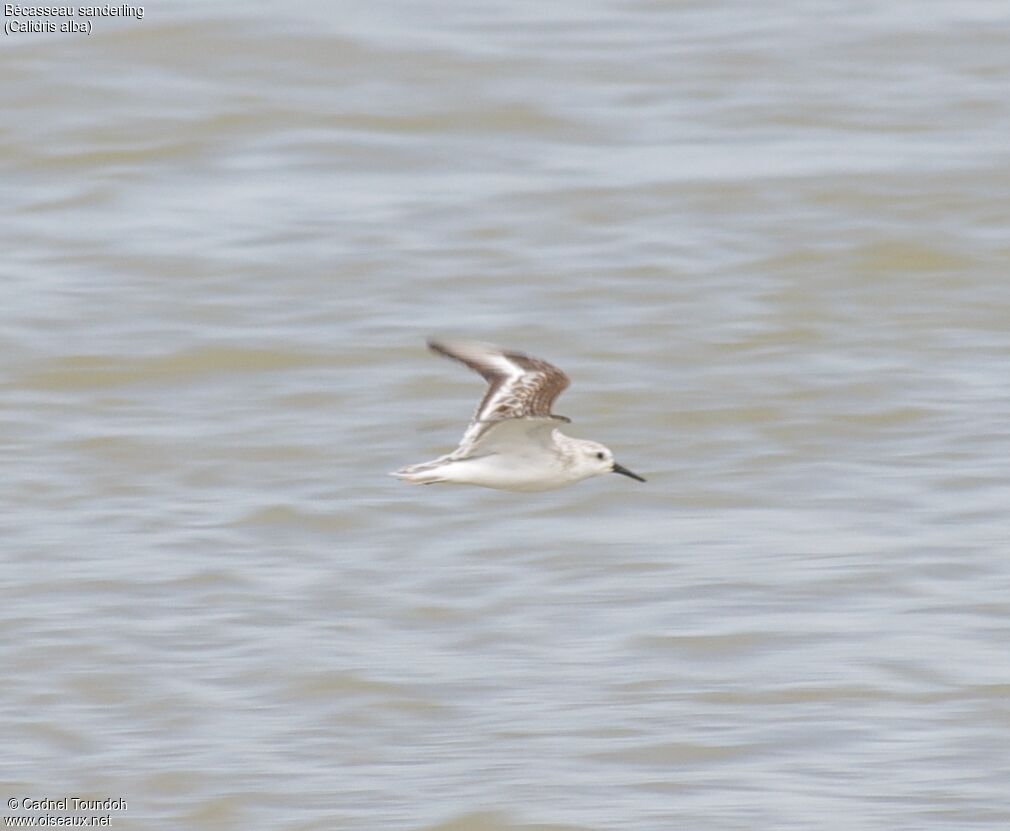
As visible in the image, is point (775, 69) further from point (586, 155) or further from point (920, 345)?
point (920, 345)

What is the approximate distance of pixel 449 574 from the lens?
426 inches

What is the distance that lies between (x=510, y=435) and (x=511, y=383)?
355 mm

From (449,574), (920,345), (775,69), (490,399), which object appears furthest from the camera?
(775,69)

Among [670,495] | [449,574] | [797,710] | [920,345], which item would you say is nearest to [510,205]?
[920,345]

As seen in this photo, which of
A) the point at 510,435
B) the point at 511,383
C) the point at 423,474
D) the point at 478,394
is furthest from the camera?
the point at 478,394

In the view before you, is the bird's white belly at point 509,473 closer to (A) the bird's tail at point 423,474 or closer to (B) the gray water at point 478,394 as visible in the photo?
(A) the bird's tail at point 423,474

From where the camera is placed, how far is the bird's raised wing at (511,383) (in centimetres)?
877

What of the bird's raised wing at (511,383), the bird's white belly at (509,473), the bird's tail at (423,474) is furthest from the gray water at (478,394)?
the bird's raised wing at (511,383)

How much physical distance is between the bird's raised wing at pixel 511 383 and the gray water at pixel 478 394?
1.42 meters

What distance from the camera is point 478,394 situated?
13.3 m

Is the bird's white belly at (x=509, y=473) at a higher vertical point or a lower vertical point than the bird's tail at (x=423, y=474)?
lower

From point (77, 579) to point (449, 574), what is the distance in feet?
5.89

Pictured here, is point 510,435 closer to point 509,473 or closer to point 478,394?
point 509,473

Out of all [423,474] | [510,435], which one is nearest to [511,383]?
[510,435]
